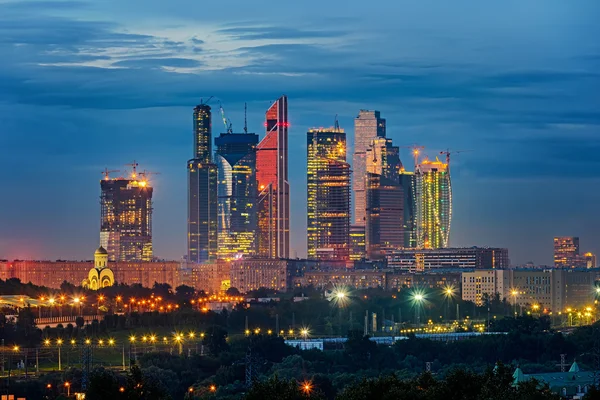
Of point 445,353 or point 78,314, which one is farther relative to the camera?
point 78,314

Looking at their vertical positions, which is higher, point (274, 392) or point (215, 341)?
→ point (215, 341)

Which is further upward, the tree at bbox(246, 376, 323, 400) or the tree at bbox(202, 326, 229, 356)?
the tree at bbox(202, 326, 229, 356)

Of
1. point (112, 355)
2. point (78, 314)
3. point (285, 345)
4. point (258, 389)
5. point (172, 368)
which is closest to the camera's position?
point (258, 389)

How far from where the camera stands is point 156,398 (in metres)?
70.4

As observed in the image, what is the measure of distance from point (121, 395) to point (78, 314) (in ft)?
274

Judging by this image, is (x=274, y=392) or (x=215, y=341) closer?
(x=274, y=392)

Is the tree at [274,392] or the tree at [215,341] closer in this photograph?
the tree at [274,392]

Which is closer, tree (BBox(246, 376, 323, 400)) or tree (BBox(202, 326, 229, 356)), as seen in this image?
tree (BBox(246, 376, 323, 400))

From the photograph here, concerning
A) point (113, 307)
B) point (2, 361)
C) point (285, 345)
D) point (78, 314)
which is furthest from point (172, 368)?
point (113, 307)

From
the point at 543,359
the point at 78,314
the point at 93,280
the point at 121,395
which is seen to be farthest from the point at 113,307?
the point at 121,395

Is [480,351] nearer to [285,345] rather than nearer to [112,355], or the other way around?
[285,345]

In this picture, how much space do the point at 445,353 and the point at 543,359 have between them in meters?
7.45

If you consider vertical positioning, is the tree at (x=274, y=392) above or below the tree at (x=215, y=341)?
below

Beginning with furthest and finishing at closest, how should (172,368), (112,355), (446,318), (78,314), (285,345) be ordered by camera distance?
(446,318) < (78,314) < (285,345) < (112,355) < (172,368)
